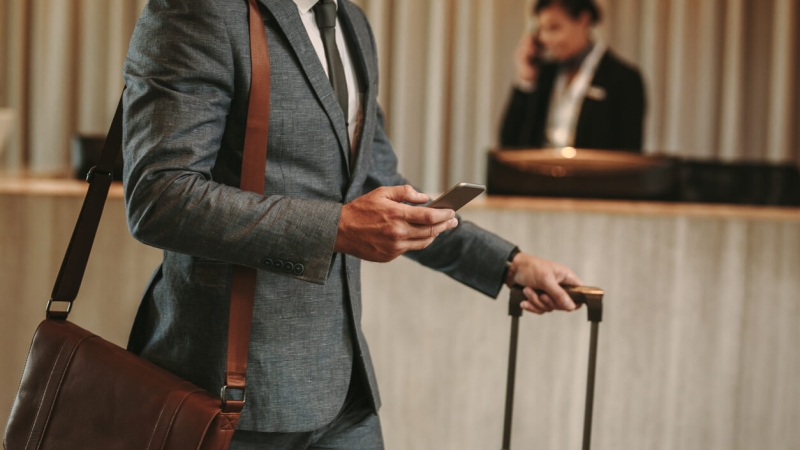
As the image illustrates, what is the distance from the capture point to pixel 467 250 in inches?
43.0

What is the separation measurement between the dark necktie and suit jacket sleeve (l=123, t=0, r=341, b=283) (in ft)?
0.48

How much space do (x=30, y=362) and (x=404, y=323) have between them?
991 mm

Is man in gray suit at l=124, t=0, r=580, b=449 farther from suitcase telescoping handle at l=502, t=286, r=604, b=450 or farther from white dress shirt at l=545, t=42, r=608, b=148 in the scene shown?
white dress shirt at l=545, t=42, r=608, b=148

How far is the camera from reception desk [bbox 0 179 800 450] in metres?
1.72

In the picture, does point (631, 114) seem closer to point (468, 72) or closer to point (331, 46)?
point (468, 72)

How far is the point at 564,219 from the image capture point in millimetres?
1724

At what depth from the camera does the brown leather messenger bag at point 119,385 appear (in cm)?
76

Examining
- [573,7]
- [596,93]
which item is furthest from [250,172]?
[573,7]

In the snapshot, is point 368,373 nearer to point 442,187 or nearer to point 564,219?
point 564,219

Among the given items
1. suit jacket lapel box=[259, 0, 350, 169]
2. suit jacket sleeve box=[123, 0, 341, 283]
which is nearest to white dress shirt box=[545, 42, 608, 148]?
suit jacket lapel box=[259, 0, 350, 169]

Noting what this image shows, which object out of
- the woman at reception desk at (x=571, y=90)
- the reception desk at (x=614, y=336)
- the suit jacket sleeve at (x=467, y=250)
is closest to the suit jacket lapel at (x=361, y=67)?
the suit jacket sleeve at (x=467, y=250)

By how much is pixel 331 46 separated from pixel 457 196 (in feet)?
0.88

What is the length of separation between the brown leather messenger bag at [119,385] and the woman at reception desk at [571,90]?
8.78 ft

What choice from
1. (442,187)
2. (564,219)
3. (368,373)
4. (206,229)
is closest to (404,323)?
(564,219)
